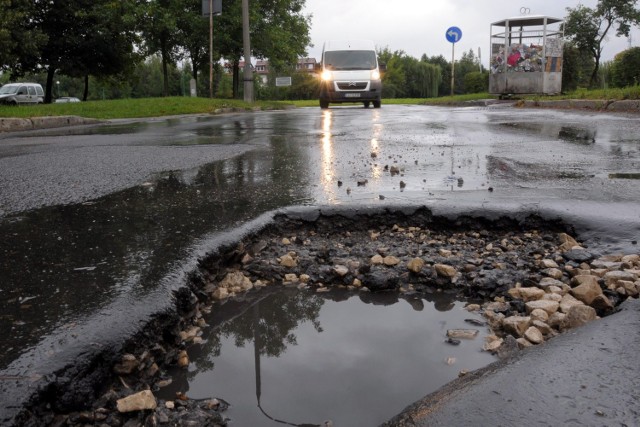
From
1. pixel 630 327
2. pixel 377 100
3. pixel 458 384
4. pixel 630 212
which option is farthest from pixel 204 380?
pixel 377 100

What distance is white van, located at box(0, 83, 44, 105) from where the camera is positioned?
31953 millimetres

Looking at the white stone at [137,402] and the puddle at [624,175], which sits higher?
the puddle at [624,175]

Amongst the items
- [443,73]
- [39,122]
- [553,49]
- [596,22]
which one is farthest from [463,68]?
[39,122]

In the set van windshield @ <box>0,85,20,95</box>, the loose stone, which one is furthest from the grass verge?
van windshield @ <box>0,85,20,95</box>

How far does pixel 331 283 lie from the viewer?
267 cm

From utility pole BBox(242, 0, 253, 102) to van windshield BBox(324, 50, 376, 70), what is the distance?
423cm

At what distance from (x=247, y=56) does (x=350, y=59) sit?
505cm

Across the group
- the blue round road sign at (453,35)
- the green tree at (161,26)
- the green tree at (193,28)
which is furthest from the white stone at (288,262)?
the green tree at (193,28)

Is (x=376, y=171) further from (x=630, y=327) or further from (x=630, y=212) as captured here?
(x=630, y=327)

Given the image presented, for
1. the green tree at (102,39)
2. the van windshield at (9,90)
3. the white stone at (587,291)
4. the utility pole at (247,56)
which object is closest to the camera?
the white stone at (587,291)

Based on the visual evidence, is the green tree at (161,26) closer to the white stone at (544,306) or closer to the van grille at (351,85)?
the van grille at (351,85)

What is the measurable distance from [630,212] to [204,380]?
2.75 m

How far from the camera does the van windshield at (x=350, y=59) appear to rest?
18.7m

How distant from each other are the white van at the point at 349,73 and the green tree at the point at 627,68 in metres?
9.83
